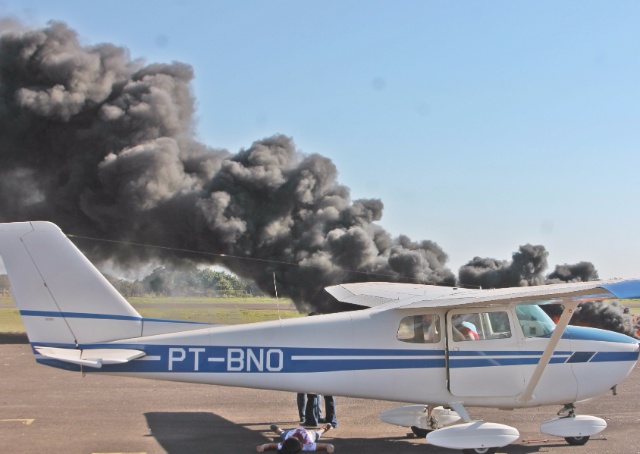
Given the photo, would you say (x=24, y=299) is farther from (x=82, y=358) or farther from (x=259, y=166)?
(x=259, y=166)

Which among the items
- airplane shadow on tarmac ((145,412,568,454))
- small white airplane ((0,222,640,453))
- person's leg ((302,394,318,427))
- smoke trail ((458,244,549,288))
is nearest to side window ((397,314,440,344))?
small white airplane ((0,222,640,453))

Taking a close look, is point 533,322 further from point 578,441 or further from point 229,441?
point 229,441

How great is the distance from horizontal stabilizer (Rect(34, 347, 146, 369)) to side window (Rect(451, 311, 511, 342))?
4.11 metres

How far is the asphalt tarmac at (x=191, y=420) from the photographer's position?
9.61 m

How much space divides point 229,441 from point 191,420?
1651mm

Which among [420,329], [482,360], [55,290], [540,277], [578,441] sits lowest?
[578,441]

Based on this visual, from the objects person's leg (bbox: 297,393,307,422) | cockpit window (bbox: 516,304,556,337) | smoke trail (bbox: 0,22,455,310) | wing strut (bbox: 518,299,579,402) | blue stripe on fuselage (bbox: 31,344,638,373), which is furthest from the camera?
smoke trail (bbox: 0,22,455,310)

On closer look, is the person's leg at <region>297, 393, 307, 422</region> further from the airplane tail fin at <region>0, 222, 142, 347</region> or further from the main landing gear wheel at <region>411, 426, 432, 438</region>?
the airplane tail fin at <region>0, 222, 142, 347</region>

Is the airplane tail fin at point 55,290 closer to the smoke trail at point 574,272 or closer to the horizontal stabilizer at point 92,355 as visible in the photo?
the horizontal stabilizer at point 92,355

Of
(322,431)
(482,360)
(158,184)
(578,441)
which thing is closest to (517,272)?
(158,184)

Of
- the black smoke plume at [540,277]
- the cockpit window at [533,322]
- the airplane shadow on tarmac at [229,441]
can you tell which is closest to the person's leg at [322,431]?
the airplane shadow on tarmac at [229,441]

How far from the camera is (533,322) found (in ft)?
32.6

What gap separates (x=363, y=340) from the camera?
962 centimetres

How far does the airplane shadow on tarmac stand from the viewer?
9.53m
